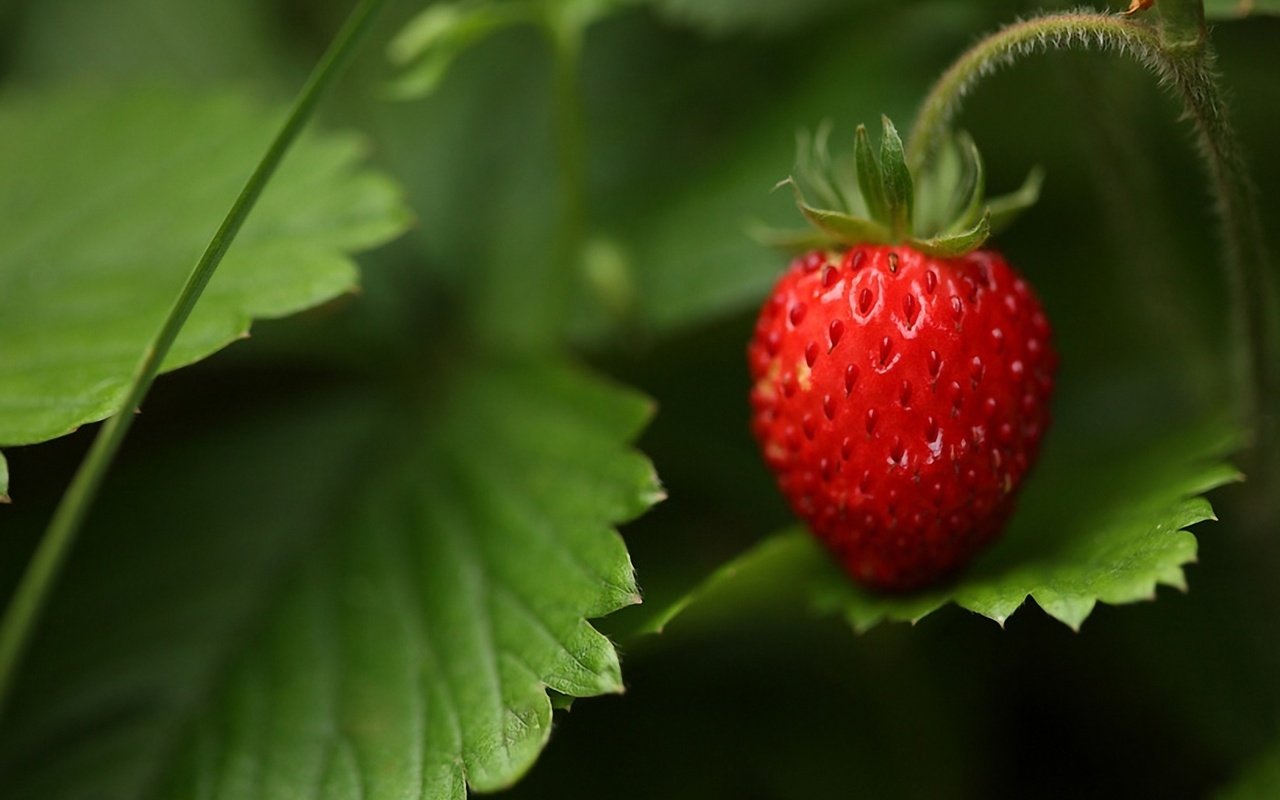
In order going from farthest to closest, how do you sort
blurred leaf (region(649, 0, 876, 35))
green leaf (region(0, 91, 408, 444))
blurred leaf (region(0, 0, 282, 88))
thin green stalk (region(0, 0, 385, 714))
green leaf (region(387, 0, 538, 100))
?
blurred leaf (region(0, 0, 282, 88)) → blurred leaf (region(649, 0, 876, 35)) → green leaf (region(387, 0, 538, 100)) → green leaf (region(0, 91, 408, 444)) → thin green stalk (region(0, 0, 385, 714))

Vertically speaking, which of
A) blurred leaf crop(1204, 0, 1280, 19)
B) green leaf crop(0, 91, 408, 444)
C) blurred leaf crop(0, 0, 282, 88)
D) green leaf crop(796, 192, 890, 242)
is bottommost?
blurred leaf crop(1204, 0, 1280, 19)

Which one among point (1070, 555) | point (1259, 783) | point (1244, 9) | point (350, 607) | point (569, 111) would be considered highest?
point (569, 111)

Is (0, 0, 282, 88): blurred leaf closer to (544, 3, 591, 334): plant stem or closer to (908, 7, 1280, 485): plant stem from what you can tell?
(544, 3, 591, 334): plant stem

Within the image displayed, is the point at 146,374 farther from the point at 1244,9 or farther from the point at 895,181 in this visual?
the point at 1244,9

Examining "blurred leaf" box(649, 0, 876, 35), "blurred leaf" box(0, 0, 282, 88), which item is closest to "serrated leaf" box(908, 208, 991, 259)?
"blurred leaf" box(649, 0, 876, 35)

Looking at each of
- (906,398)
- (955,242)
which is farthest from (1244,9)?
(906,398)

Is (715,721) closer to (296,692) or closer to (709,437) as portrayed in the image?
(709,437)

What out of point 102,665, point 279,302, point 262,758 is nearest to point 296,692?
point 262,758
